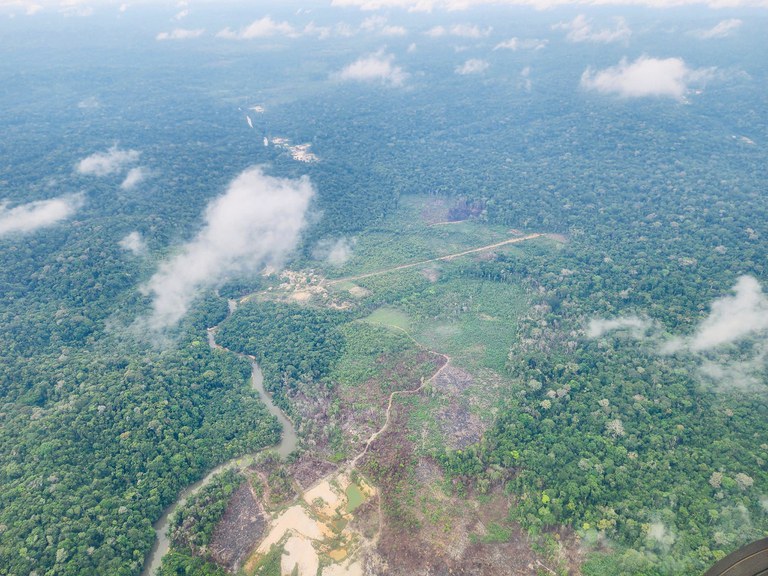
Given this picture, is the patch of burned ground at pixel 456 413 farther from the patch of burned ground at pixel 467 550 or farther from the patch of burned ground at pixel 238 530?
the patch of burned ground at pixel 238 530

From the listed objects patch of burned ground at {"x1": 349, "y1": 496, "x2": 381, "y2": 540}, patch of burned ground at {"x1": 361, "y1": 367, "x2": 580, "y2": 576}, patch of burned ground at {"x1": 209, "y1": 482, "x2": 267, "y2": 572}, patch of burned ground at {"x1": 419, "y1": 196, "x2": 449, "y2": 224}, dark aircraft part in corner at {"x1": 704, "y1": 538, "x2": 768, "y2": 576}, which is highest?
dark aircraft part in corner at {"x1": 704, "y1": 538, "x2": 768, "y2": 576}

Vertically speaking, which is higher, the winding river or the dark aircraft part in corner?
the dark aircraft part in corner

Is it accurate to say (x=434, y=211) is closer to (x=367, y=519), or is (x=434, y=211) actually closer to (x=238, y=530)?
(x=367, y=519)

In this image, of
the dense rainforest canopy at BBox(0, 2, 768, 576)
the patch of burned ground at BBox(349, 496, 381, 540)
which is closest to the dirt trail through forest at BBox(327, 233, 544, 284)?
the dense rainforest canopy at BBox(0, 2, 768, 576)

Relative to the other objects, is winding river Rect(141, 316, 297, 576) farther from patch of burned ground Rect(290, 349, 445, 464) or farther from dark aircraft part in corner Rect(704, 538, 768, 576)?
dark aircraft part in corner Rect(704, 538, 768, 576)

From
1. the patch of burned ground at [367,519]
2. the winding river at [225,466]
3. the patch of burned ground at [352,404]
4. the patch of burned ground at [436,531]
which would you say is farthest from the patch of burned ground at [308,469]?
the patch of burned ground at [367,519]

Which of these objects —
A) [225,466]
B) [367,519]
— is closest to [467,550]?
[367,519]
